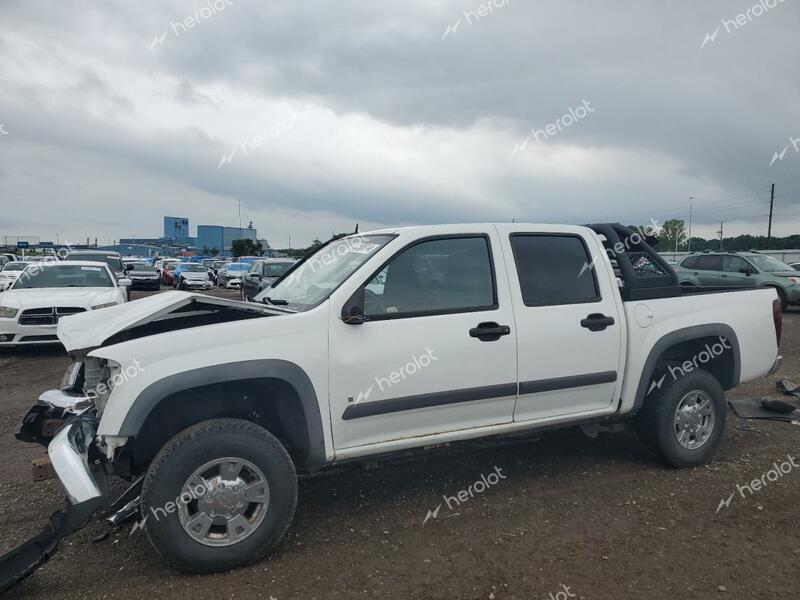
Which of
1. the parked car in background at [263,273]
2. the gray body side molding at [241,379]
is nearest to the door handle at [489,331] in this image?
the gray body side molding at [241,379]

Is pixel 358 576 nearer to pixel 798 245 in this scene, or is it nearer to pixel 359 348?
pixel 359 348

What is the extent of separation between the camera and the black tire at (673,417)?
4.30m

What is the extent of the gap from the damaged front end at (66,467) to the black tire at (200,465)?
27 cm

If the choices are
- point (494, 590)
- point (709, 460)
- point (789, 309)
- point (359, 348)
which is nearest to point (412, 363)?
point (359, 348)

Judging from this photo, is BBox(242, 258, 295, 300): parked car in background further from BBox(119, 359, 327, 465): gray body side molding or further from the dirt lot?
BBox(119, 359, 327, 465): gray body side molding

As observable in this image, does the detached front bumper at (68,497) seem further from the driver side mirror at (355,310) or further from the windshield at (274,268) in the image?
the windshield at (274,268)

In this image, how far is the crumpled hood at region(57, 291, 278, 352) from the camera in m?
3.18

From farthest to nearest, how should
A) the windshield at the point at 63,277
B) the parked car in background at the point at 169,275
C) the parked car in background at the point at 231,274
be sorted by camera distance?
the parked car in background at the point at 169,275 → the parked car in background at the point at 231,274 → the windshield at the point at 63,277

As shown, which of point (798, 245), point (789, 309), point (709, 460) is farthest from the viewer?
point (798, 245)

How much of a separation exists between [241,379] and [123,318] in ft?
2.91

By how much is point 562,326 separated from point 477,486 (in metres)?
1.29

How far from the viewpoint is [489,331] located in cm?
361

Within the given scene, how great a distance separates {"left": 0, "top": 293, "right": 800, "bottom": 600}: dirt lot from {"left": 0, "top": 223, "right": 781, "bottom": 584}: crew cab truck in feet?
0.83

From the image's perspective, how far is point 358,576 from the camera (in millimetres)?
3000
